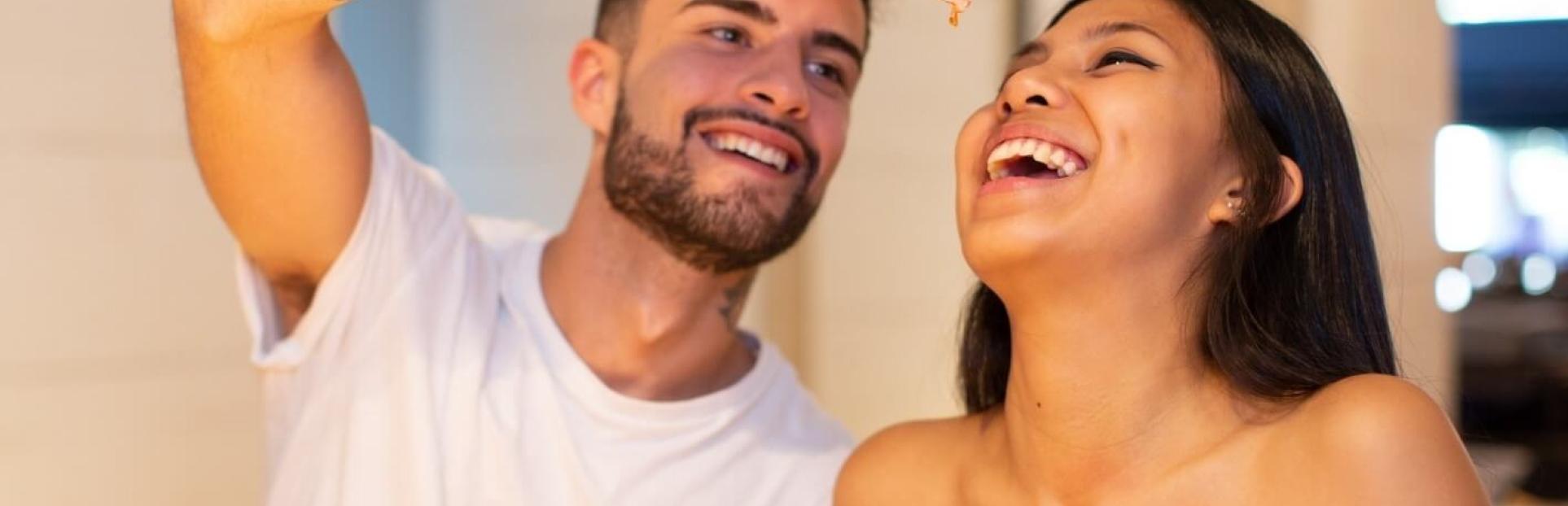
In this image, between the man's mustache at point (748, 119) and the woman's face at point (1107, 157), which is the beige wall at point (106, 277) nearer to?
the man's mustache at point (748, 119)

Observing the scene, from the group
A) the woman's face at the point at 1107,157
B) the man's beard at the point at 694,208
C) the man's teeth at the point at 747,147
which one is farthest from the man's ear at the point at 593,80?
the woman's face at the point at 1107,157

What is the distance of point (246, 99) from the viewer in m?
1.58

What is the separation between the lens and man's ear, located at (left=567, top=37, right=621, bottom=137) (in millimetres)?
2059

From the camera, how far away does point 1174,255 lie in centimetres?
133

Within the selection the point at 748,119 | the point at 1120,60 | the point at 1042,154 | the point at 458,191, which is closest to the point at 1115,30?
the point at 1120,60

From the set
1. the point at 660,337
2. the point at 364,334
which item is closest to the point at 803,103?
the point at 660,337

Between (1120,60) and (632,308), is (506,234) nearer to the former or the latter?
(632,308)

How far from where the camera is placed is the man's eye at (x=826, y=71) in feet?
6.51

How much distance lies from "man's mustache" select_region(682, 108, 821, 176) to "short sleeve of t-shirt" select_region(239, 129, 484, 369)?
1.12 feet

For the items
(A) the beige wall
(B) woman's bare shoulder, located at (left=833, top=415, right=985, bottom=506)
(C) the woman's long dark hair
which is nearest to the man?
(B) woman's bare shoulder, located at (left=833, top=415, right=985, bottom=506)

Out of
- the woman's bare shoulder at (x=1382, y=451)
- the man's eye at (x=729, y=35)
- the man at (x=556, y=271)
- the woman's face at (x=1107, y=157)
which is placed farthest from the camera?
the man's eye at (x=729, y=35)

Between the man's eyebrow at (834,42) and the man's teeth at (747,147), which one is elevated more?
the man's eyebrow at (834,42)

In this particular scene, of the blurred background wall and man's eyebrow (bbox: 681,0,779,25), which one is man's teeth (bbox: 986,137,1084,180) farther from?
the blurred background wall

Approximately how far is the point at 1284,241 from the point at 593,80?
103 cm
